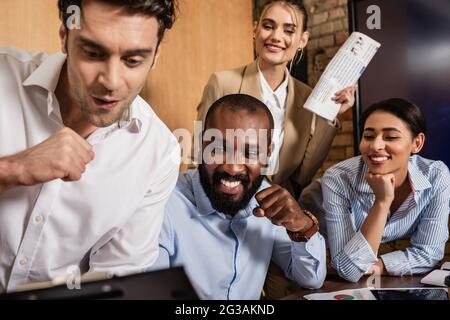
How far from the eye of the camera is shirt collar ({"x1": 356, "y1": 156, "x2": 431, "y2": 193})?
1167 mm

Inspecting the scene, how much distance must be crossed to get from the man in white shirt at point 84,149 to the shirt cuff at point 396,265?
577 millimetres

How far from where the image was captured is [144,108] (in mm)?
938

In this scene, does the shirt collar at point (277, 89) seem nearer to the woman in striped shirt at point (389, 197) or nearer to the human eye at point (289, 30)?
the human eye at point (289, 30)

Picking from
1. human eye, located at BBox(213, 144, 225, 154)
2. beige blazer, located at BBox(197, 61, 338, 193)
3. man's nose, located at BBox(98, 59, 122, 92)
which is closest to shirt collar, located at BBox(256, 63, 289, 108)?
beige blazer, located at BBox(197, 61, 338, 193)

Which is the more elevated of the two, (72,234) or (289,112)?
(289,112)

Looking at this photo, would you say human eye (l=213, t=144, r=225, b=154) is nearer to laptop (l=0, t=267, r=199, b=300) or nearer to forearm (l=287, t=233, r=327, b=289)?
forearm (l=287, t=233, r=327, b=289)

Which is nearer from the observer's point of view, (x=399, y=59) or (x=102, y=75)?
(x=102, y=75)

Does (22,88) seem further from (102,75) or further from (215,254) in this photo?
(215,254)

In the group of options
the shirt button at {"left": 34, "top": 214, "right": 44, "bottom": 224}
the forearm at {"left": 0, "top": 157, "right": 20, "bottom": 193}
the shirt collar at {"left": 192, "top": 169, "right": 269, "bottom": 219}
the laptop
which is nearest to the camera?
the laptop

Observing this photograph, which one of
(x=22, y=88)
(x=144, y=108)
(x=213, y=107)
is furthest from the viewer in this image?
(x=213, y=107)

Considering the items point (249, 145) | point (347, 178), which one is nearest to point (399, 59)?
point (347, 178)

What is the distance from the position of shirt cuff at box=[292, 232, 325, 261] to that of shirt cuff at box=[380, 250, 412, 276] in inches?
7.6
